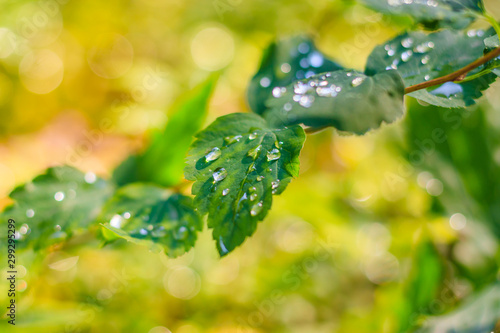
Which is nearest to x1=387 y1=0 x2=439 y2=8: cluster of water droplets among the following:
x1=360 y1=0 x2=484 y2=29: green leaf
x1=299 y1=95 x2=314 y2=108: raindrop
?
x1=360 y1=0 x2=484 y2=29: green leaf

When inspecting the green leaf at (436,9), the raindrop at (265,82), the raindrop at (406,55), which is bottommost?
the raindrop at (265,82)

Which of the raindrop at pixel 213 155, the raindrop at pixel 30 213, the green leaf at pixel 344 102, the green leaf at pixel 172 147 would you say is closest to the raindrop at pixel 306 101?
the green leaf at pixel 344 102

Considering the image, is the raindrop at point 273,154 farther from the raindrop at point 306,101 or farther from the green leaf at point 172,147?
the green leaf at point 172,147

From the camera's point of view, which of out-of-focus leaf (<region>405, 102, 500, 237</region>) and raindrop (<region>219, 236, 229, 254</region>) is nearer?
raindrop (<region>219, 236, 229, 254</region>)

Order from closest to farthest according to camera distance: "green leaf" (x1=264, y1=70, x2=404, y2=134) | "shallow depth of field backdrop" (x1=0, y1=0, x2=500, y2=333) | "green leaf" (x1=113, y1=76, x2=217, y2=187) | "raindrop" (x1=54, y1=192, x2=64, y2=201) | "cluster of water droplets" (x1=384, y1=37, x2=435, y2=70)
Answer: "green leaf" (x1=264, y1=70, x2=404, y2=134) < "cluster of water droplets" (x1=384, y1=37, x2=435, y2=70) < "raindrop" (x1=54, y1=192, x2=64, y2=201) < "green leaf" (x1=113, y1=76, x2=217, y2=187) < "shallow depth of field backdrop" (x1=0, y1=0, x2=500, y2=333)

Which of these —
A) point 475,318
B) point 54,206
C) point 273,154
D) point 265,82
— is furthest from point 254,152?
point 475,318

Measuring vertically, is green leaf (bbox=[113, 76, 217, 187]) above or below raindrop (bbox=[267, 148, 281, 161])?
below

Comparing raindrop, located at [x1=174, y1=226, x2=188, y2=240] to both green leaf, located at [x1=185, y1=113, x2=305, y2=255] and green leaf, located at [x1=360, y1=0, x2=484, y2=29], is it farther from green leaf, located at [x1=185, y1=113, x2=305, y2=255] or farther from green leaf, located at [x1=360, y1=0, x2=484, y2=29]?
green leaf, located at [x1=360, y1=0, x2=484, y2=29]
